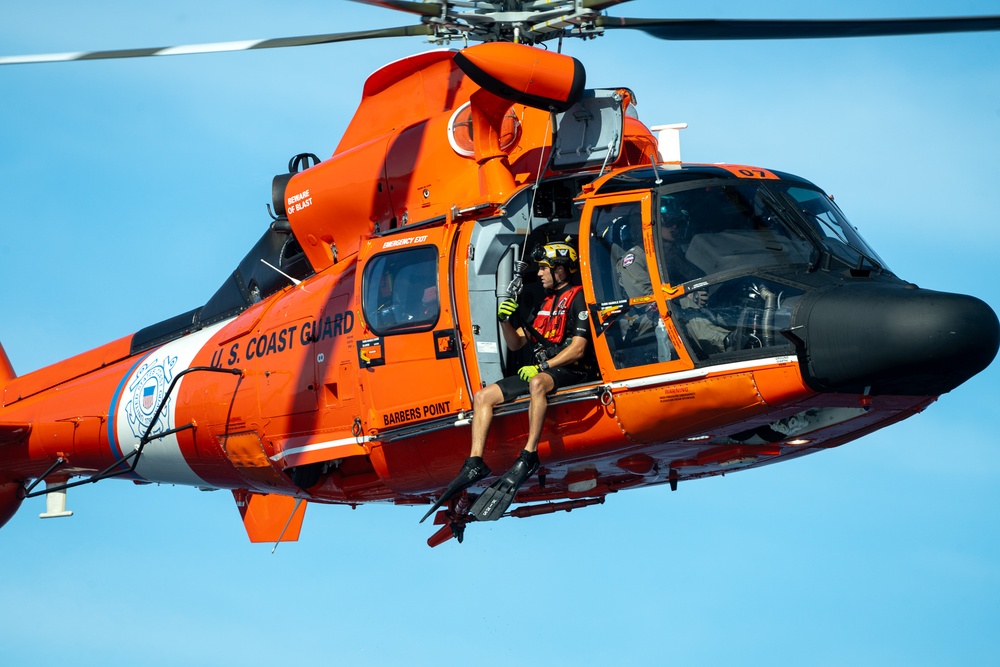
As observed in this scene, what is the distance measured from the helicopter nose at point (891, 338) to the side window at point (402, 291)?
10.1 ft

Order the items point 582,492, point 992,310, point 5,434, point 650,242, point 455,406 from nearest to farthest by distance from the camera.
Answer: point 992,310 → point 650,242 → point 455,406 → point 582,492 → point 5,434

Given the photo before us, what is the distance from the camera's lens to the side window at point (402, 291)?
10984 mm

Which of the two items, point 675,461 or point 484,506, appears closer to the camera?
point 484,506

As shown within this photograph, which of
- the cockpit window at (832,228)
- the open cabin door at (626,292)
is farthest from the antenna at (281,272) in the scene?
the cockpit window at (832,228)

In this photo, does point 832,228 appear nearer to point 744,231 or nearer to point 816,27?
point 744,231

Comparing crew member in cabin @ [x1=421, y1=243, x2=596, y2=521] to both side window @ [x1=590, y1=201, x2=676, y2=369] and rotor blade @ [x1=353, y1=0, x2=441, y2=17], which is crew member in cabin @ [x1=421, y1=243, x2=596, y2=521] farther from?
rotor blade @ [x1=353, y1=0, x2=441, y2=17]

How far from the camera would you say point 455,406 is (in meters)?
10.8

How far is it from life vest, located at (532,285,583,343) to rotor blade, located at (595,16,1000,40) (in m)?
2.09

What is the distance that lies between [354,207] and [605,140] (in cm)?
246

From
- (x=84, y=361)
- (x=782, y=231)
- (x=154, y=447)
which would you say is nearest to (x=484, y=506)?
(x=782, y=231)

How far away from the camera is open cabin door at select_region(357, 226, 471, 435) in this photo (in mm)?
10836

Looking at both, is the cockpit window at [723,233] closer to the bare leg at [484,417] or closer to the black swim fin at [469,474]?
the bare leg at [484,417]

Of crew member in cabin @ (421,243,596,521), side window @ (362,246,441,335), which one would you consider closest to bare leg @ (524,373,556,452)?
crew member in cabin @ (421,243,596,521)

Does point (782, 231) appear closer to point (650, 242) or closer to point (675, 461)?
point (650, 242)
